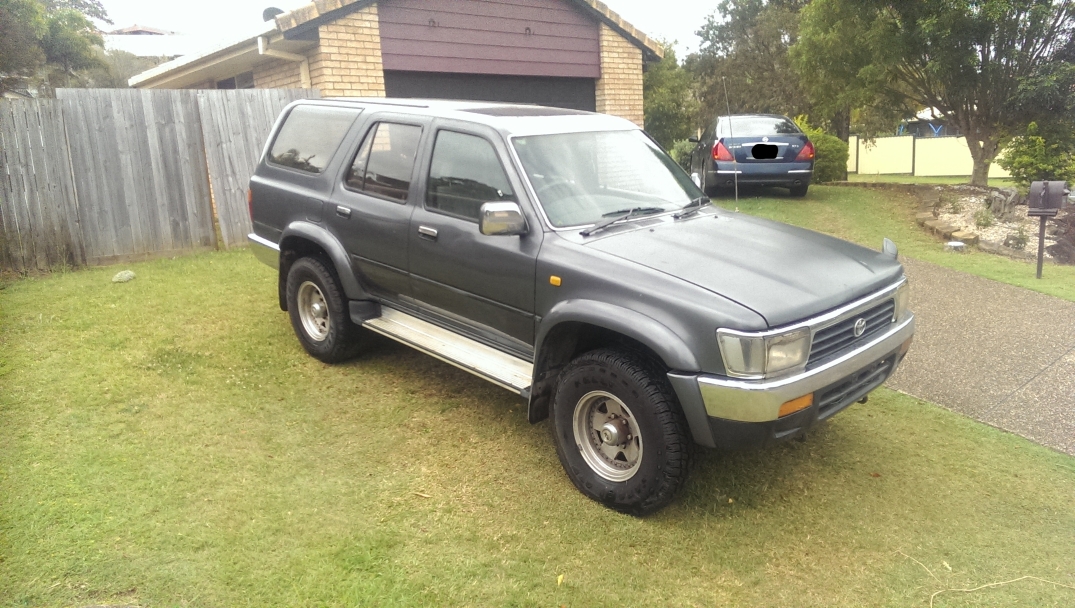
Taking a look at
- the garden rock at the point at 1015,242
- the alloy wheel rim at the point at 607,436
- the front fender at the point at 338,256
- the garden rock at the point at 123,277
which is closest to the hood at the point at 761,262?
the alloy wheel rim at the point at 607,436

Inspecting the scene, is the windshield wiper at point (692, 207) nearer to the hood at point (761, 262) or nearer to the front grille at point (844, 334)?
the hood at point (761, 262)

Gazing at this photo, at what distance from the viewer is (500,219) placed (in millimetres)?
3918

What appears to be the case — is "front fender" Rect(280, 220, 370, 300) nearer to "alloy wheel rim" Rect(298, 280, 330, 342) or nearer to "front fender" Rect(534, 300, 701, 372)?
"alloy wheel rim" Rect(298, 280, 330, 342)

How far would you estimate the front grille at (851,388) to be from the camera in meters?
3.61

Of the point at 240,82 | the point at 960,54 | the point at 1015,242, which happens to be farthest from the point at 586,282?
the point at 240,82

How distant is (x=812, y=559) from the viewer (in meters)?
3.51

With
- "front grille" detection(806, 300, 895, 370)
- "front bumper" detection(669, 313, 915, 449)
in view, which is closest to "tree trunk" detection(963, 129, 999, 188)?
"front grille" detection(806, 300, 895, 370)

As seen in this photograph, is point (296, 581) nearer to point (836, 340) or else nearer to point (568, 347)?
point (568, 347)

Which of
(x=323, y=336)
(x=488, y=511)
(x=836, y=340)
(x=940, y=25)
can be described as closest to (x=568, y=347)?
(x=488, y=511)

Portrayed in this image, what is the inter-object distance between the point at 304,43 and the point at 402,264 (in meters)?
6.94

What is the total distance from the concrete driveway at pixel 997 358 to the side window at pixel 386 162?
3674 mm

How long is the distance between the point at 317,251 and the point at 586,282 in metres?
2.65

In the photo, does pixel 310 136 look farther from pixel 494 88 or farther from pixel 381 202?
pixel 494 88

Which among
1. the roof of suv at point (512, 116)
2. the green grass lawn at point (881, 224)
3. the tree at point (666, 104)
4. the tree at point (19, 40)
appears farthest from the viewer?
the tree at point (666, 104)
